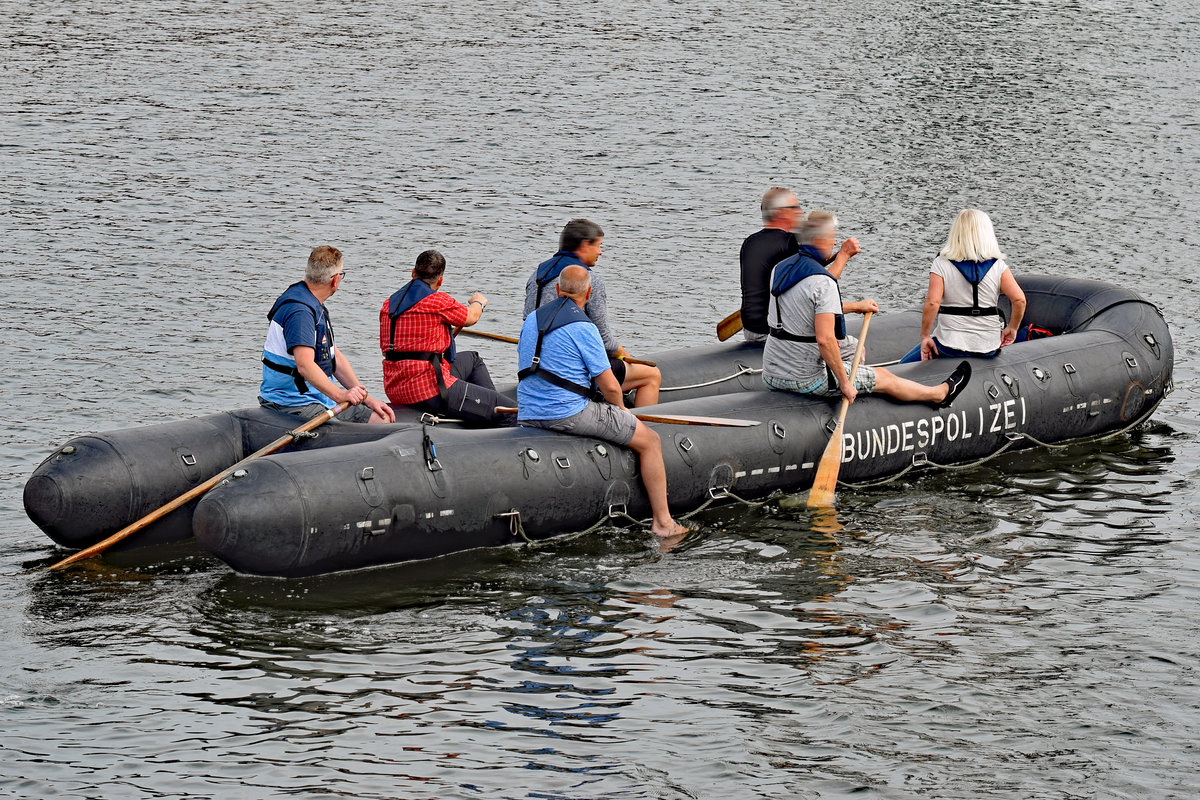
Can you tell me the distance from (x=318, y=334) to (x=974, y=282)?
4.78m

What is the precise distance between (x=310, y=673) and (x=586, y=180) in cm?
1456

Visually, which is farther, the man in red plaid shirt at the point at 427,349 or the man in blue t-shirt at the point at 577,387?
the man in red plaid shirt at the point at 427,349

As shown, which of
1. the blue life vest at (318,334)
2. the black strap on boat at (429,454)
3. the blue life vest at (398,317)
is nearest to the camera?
the black strap on boat at (429,454)

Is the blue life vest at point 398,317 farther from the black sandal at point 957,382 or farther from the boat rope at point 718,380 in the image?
the black sandal at point 957,382

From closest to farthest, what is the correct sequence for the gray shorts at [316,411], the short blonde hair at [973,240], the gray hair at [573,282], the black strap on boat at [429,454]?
the black strap on boat at [429,454] < the gray hair at [573,282] < the gray shorts at [316,411] < the short blonde hair at [973,240]

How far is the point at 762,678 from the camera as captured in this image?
24.2ft

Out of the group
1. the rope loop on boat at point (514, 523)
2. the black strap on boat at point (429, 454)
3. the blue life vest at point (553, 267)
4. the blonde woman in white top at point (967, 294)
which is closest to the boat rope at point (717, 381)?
the blonde woman in white top at point (967, 294)

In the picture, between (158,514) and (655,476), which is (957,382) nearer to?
(655,476)

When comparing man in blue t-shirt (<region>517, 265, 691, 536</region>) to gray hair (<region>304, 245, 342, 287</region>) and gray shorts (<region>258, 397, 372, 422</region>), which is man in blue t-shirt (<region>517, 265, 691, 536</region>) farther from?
gray hair (<region>304, 245, 342, 287</region>)

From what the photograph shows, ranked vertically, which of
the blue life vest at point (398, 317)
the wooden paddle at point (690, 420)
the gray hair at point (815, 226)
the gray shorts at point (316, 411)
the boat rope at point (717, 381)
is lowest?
the wooden paddle at point (690, 420)

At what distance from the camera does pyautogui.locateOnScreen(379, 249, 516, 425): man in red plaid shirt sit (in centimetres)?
935

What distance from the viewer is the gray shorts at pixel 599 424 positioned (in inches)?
356

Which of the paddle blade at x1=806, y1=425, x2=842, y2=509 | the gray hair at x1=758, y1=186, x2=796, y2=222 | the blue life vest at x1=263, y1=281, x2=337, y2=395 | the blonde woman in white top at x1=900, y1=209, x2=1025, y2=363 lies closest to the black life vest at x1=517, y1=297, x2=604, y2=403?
the blue life vest at x1=263, y1=281, x2=337, y2=395

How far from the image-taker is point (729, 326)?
38.5 feet
